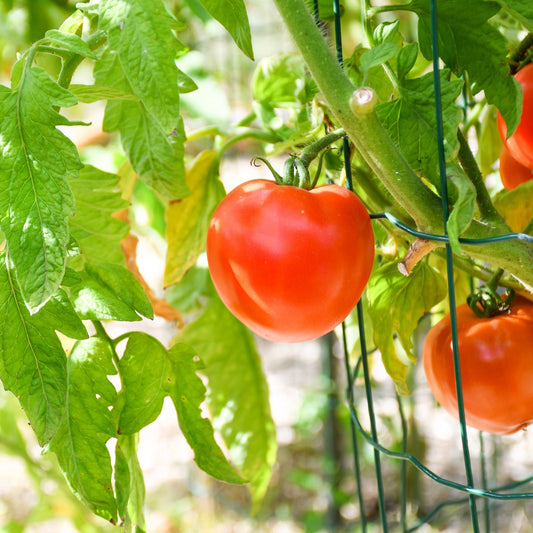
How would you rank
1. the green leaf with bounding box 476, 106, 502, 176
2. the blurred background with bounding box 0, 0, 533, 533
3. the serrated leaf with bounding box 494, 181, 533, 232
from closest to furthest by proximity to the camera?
the serrated leaf with bounding box 494, 181, 533, 232 < the green leaf with bounding box 476, 106, 502, 176 < the blurred background with bounding box 0, 0, 533, 533

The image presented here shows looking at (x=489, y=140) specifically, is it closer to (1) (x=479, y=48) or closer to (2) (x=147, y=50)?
(1) (x=479, y=48)

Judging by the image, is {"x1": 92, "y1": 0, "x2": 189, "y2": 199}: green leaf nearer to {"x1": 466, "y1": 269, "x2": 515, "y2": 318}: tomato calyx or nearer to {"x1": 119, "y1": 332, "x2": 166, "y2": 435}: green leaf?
{"x1": 119, "y1": 332, "x2": 166, "y2": 435}: green leaf

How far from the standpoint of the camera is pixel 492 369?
0.55 meters

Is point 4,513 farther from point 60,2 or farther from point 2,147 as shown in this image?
point 2,147

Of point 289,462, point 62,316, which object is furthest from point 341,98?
point 289,462

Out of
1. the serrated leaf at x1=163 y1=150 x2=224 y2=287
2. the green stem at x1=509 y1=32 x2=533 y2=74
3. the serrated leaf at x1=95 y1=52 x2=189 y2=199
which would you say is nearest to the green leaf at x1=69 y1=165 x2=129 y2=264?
the serrated leaf at x1=95 y1=52 x2=189 y2=199

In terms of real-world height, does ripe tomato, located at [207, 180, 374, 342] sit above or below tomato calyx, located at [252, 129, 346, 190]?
below

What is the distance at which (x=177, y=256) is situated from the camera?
0.71 m

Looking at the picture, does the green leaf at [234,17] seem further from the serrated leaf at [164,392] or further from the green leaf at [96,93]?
the serrated leaf at [164,392]

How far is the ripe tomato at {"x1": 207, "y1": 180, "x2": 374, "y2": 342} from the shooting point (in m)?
0.46

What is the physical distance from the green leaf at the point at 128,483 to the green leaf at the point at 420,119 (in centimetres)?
29

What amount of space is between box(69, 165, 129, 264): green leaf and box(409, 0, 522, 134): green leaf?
10.7 inches

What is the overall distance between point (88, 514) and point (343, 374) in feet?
2.71

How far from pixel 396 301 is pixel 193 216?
25 centimetres
